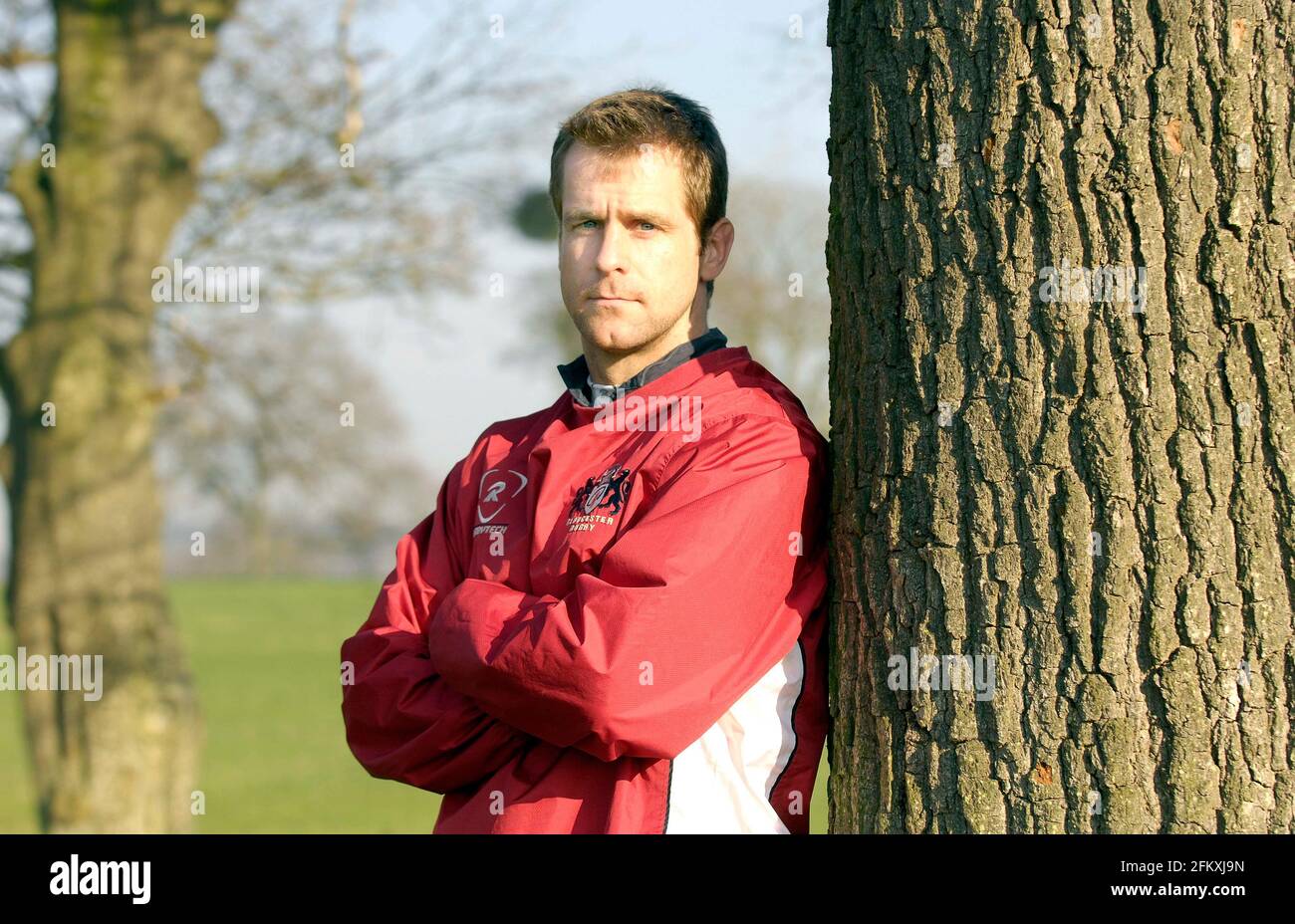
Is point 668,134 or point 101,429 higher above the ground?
point 101,429

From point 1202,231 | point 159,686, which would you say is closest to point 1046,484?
point 1202,231

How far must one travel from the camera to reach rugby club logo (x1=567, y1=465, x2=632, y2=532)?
2.64m

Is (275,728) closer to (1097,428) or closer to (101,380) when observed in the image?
(101,380)

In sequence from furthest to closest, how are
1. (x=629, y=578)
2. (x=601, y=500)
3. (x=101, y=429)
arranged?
(x=101, y=429)
(x=601, y=500)
(x=629, y=578)

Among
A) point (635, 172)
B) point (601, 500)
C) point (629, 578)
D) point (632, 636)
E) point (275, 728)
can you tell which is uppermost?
point (635, 172)

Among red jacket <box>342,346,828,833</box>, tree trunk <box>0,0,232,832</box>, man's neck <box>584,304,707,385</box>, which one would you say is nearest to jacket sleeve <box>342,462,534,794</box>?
red jacket <box>342,346,828,833</box>

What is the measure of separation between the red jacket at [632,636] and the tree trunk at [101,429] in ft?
19.4

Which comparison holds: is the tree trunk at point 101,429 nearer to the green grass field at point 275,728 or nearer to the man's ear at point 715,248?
the green grass field at point 275,728

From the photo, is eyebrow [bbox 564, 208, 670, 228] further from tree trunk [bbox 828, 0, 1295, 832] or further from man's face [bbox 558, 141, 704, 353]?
tree trunk [bbox 828, 0, 1295, 832]

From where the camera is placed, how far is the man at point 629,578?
2.45 m

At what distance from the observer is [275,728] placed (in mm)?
15562

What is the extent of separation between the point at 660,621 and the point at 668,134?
1.06m

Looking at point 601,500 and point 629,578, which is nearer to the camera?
point 629,578

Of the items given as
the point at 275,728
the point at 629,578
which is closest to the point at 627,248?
the point at 629,578
